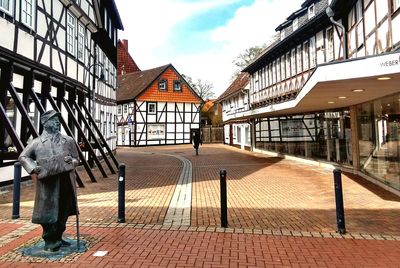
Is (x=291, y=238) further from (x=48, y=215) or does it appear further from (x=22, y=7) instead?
(x=22, y=7)

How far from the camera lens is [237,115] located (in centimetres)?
2575

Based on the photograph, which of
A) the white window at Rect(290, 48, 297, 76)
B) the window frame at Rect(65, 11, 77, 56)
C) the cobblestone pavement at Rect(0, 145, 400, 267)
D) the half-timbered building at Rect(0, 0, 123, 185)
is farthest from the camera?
the white window at Rect(290, 48, 297, 76)

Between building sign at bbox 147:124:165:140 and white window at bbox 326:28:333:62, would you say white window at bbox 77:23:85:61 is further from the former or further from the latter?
building sign at bbox 147:124:165:140

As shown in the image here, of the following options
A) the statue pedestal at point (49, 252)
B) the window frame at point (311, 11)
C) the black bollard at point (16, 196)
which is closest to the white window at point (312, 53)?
the window frame at point (311, 11)

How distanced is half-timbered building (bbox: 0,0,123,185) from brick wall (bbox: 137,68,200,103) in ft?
61.6

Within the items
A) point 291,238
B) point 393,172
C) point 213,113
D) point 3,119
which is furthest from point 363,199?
point 213,113

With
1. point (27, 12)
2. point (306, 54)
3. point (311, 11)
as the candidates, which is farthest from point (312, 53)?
point (27, 12)

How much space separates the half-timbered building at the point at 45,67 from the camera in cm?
957

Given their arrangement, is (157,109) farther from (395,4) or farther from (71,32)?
(395,4)

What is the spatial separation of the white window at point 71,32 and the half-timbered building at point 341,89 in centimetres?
872

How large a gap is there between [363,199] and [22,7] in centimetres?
1030

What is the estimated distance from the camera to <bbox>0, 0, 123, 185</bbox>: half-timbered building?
9.57 meters

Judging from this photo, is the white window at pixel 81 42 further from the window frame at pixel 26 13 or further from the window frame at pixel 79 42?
the window frame at pixel 26 13

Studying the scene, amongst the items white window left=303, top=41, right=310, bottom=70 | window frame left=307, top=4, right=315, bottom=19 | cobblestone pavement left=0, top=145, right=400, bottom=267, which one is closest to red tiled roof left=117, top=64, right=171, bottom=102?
window frame left=307, top=4, right=315, bottom=19
